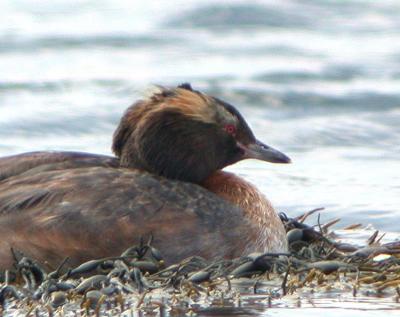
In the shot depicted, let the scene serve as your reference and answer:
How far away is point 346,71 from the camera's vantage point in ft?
66.1

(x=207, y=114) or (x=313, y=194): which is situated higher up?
(x=207, y=114)

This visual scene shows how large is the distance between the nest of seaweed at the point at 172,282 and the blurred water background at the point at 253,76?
3.19 m

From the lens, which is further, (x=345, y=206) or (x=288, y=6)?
(x=288, y=6)

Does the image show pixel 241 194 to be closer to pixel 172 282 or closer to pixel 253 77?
pixel 172 282

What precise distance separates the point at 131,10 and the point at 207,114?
14.6 meters

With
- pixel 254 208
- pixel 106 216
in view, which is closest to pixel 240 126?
pixel 254 208

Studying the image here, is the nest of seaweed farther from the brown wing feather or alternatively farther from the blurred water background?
the blurred water background

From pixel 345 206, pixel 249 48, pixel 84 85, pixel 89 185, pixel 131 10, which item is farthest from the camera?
pixel 131 10

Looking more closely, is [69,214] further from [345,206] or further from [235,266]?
[345,206]

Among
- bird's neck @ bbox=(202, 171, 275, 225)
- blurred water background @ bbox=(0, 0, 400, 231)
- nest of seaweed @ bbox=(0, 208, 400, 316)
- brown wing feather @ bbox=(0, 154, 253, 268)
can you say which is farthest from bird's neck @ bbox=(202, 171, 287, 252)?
blurred water background @ bbox=(0, 0, 400, 231)

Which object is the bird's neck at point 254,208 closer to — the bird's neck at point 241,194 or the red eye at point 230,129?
the bird's neck at point 241,194

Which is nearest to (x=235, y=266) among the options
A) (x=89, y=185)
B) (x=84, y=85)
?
(x=89, y=185)

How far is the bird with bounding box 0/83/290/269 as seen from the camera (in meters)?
8.81

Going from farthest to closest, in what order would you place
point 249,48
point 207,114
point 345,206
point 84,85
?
point 249,48 < point 84,85 < point 345,206 < point 207,114
